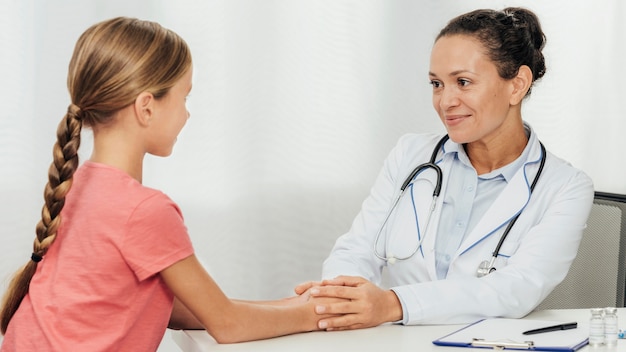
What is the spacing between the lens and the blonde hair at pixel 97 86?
4.21 feet

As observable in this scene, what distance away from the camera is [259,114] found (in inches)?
95.1

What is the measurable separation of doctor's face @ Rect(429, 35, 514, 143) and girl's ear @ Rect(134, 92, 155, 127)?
0.75 m

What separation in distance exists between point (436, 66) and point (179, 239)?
2.68 feet

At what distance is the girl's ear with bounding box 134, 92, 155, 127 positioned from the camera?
133 centimetres

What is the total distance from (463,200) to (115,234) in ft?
2.93

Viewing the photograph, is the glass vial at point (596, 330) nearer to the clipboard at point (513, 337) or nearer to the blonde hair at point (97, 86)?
the clipboard at point (513, 337)

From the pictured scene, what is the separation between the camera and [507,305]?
5.16 feet

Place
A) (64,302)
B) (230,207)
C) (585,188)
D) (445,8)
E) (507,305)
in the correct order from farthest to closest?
(445,8) < (230,207) < (585,188) < (507,305) < (64,302)

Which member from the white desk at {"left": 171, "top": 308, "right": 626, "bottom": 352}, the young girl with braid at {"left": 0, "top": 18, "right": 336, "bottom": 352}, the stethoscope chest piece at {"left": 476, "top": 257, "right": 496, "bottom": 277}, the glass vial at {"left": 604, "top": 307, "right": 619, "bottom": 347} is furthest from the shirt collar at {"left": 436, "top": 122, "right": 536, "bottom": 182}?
the young girl with braid at {"left": 0, "top": 18, "right": 336, "bottom": 352}

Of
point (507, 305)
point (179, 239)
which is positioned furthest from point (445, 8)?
point (179, 239)

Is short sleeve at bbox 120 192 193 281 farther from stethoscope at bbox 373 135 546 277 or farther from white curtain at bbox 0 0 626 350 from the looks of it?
white curtain at bbox 0 0 626 350

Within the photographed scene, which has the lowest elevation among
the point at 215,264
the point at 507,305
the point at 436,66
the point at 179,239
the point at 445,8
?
the point at 215,264

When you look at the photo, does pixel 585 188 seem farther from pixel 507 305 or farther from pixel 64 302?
pixel 64 302

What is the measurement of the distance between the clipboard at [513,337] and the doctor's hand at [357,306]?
0.13 m
